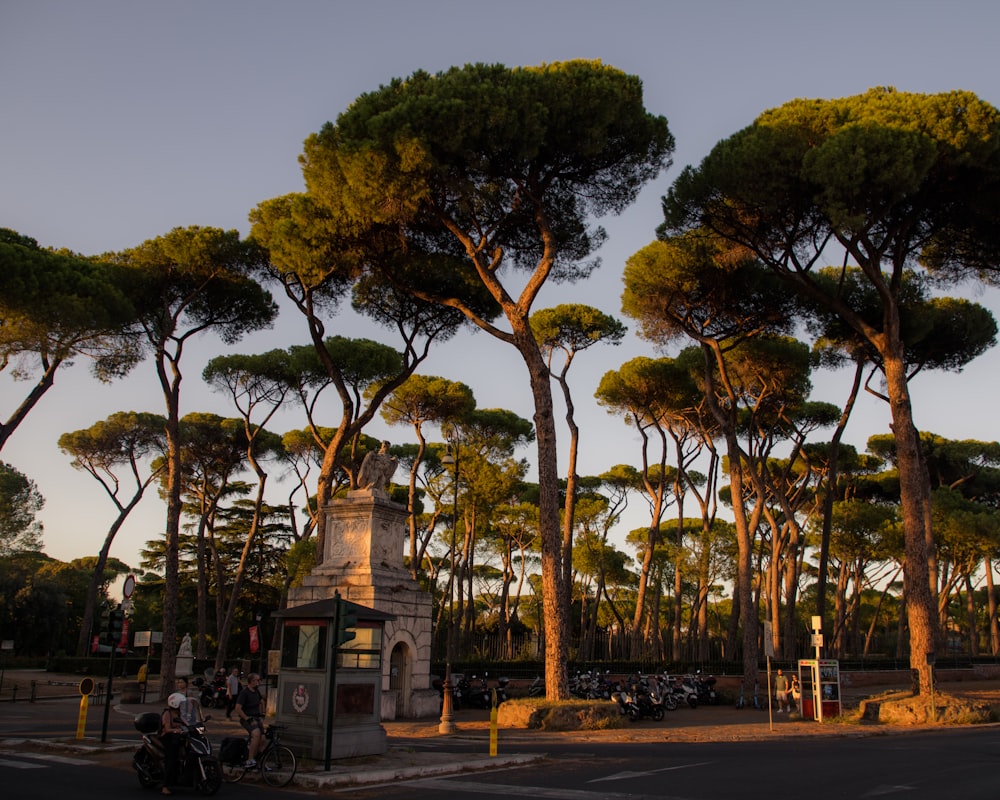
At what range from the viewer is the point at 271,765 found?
9258 mm

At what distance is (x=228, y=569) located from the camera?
148 feet

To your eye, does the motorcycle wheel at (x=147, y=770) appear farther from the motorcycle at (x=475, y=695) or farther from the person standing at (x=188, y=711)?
the motorcycle at (x=475, y=695)

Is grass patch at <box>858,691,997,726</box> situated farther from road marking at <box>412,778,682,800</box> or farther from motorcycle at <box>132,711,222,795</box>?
motorcycle at <box>132,711,222,795</box>

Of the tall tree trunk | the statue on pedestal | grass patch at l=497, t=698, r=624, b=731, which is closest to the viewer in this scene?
grass patch at l=497, t=698, r=624, b=731

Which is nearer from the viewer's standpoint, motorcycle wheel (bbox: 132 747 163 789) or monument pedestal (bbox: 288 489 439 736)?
motorcycle wheel (bbox: 132 747 163 789)

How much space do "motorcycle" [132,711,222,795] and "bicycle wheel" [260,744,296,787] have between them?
814 millimetres

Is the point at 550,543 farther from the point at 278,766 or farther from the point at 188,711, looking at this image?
the point at 188,711

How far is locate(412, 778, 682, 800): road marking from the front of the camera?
7.97m

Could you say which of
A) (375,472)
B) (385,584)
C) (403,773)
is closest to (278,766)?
(403,773)

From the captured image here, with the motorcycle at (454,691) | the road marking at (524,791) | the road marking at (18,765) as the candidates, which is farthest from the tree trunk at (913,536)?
the road marking at (18,765)

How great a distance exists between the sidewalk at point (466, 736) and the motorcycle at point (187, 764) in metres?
1.10

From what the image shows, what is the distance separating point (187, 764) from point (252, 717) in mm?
1376

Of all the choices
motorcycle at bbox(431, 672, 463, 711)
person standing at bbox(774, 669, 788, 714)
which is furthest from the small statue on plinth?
person standing at bbox(774, 669, 788, 714)

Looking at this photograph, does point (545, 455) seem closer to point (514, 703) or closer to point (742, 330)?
point (514, 703)
